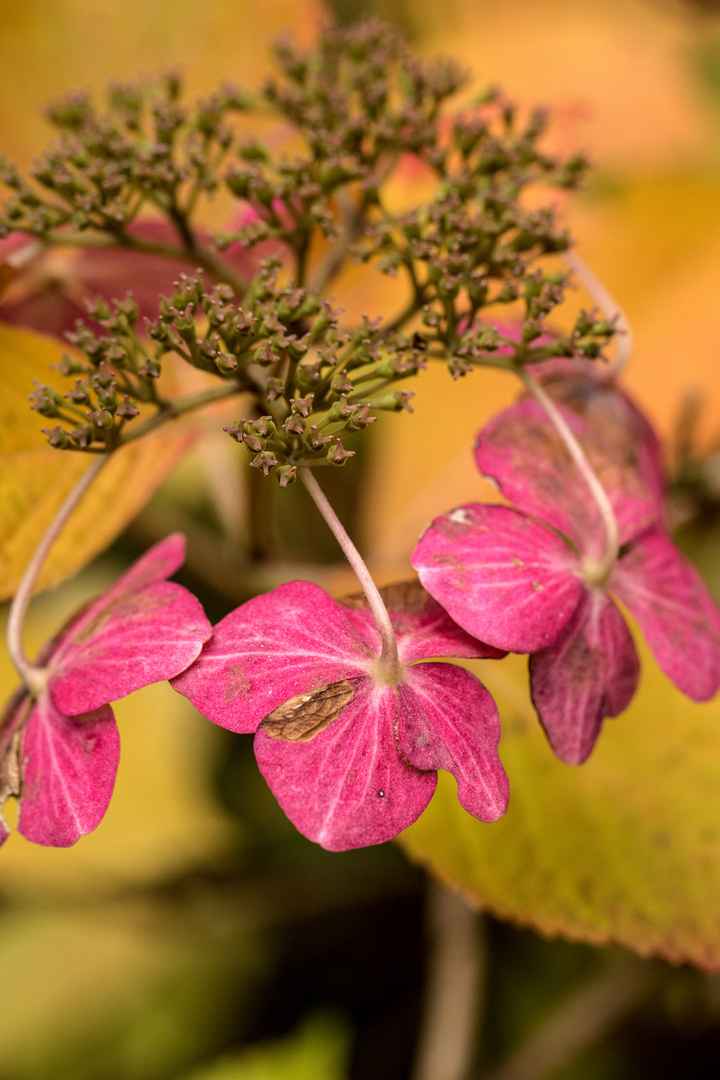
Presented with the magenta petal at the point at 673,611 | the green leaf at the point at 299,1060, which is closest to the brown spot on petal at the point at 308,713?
the magenta petal at the point at 673,611

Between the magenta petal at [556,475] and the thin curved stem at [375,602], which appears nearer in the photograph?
the thin curved stem at [375,602]

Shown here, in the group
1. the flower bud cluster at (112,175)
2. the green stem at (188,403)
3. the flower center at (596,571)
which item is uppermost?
the flower bud cluster at (112,175)

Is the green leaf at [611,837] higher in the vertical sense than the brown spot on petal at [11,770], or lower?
lower

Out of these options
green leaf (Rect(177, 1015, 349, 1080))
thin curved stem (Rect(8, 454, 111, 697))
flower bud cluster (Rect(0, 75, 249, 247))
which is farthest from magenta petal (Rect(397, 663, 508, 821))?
green leaf (Rect(177, 1015, 349, 1080))

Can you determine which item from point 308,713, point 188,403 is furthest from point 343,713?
point 188,403

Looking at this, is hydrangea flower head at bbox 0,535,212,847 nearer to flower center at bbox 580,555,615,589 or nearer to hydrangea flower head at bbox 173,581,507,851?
hydrangea flower head at bbox 173,581,507,851

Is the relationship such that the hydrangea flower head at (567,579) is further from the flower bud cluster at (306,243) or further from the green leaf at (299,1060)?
the green leaf at (299,1060)

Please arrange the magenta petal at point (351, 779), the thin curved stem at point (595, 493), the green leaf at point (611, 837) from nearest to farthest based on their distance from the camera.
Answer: the magenta petal at point (351, 779) < the thin curved stem at point (595, 493) < the green leaf at point (611, 837)

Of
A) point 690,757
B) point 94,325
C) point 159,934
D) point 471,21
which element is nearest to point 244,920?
point 159,934
